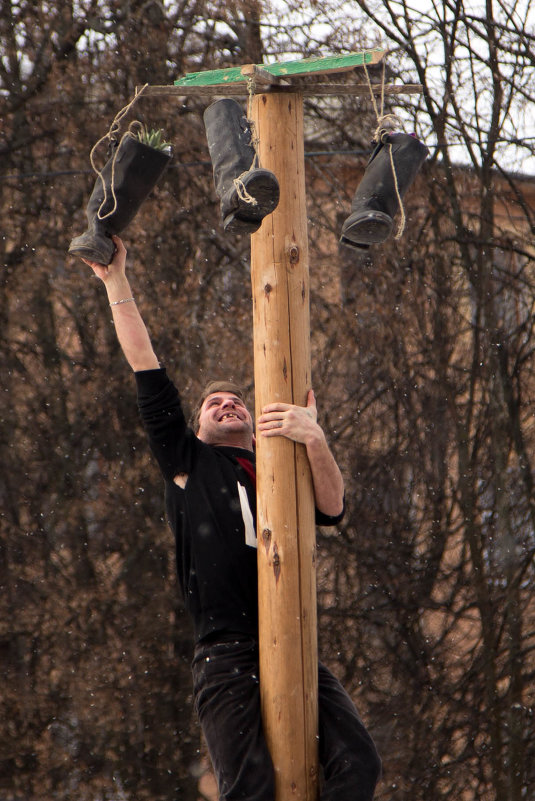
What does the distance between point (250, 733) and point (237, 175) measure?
1.79m

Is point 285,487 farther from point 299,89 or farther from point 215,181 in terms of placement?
point 299,89

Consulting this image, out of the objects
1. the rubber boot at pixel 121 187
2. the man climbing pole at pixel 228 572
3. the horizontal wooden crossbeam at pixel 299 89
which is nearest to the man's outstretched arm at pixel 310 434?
the man climbing pole at pixel 228 572

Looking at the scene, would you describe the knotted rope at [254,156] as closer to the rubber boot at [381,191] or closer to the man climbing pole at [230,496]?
the man climbing pole at [230,496]

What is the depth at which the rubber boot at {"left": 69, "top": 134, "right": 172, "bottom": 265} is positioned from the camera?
313 centimetres

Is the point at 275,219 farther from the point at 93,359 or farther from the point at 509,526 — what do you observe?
the point at 509,526

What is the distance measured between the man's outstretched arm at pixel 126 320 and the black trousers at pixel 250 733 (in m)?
0.99

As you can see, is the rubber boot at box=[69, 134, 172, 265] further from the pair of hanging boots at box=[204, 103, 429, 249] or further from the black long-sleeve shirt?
the black long-sleeve shirt

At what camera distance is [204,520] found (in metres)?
3.08

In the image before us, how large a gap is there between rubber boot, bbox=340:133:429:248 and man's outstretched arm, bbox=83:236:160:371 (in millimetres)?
792

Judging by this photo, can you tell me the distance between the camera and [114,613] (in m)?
5.98

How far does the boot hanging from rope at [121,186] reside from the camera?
10.3ft

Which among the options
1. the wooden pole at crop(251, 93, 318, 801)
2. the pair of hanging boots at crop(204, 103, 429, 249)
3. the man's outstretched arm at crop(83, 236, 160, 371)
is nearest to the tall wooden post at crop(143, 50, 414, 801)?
the wooden pole at crop(251, 93, 318, 801)

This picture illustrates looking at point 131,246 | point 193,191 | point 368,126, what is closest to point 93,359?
point 131,246

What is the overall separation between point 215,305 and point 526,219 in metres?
2.53
